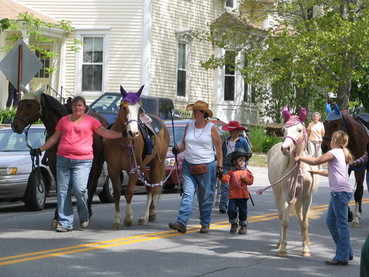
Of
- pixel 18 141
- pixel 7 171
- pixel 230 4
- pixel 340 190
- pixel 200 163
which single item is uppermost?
pixel 230 4

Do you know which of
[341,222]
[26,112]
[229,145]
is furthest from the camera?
[229,145]

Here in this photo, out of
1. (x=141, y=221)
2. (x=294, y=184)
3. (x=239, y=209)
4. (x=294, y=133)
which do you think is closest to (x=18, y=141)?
(x=141, y=221)

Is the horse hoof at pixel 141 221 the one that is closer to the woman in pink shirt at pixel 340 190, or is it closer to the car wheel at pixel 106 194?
the woman in pink shirt at pixel 340 190

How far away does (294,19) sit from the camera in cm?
3584

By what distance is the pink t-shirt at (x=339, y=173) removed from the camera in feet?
34.0

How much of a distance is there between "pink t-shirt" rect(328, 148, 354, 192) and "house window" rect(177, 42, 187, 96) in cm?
2592

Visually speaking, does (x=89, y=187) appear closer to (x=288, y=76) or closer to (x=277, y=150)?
(x=277, y=150)

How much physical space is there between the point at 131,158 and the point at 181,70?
905 inches

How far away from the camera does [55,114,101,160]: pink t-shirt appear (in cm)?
1280

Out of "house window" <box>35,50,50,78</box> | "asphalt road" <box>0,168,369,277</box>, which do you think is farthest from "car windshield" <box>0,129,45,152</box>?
"house window" <box>35,50,50,78</box>

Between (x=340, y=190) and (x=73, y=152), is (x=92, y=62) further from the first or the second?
(x=340, y=190)

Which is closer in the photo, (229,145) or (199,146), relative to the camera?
(199,146)

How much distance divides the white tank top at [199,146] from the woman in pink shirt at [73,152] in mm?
1062

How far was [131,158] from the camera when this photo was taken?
1352 centimetres
